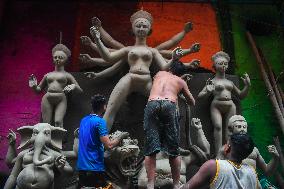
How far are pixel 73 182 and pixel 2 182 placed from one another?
284 centimetres

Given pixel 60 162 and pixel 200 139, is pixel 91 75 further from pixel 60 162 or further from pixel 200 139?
pixel 200 139

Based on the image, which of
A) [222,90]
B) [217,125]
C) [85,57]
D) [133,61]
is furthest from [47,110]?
[222,90]

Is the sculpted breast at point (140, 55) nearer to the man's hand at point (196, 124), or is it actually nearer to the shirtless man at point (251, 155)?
the man's hand at point (196, 124)

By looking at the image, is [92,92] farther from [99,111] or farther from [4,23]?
[4,23]

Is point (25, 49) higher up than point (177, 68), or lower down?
higher up

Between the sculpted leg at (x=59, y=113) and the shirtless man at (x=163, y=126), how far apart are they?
253cm

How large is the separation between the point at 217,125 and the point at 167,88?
2283 mm

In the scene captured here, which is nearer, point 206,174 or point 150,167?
point 206,174

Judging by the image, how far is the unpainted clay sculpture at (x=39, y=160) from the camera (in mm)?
6805

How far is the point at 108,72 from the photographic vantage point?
8719 millimetres

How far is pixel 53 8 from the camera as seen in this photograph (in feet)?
41.3

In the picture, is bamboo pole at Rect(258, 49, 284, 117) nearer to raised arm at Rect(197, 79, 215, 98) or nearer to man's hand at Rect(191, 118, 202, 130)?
raised arm at Rect(197, 79, 215, 98)

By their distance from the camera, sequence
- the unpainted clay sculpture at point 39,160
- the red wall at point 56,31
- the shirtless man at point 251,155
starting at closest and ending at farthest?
the unpainted clay sculpture at point 39,160
the shirtless man at point 251,155
the red wall at point 56,31

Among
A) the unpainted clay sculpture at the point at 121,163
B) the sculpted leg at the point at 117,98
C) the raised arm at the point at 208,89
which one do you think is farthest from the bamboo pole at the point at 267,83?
the unpainted clay sculpture at the point at 121,163
